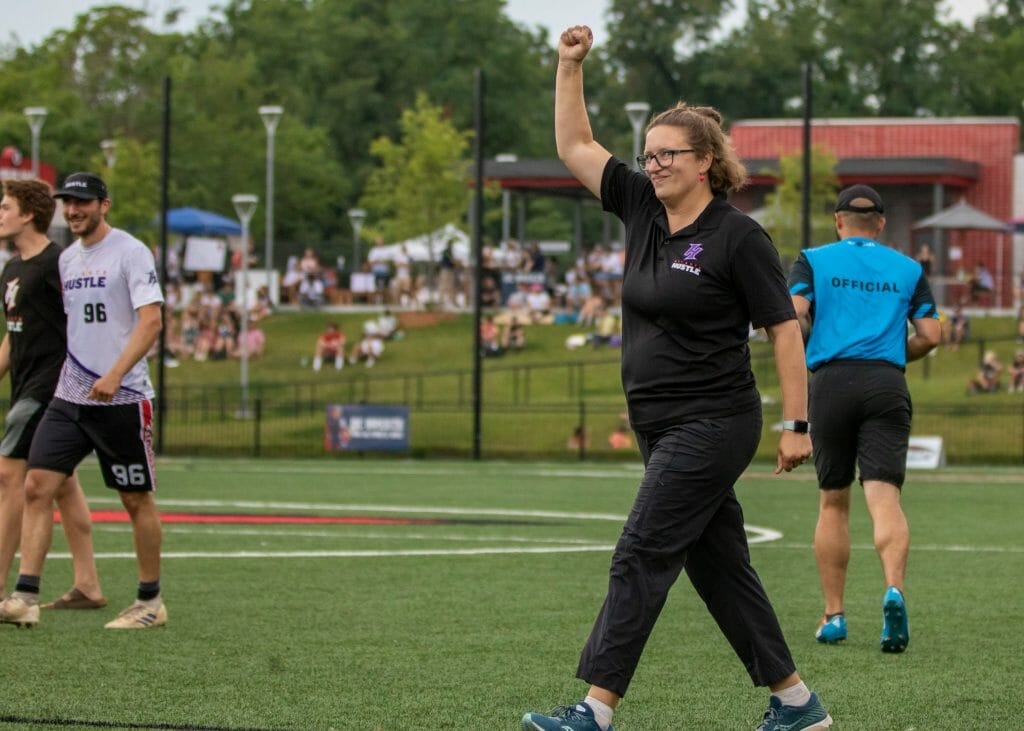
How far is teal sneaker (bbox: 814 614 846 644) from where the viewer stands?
768cm

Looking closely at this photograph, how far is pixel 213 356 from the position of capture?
39750 mm

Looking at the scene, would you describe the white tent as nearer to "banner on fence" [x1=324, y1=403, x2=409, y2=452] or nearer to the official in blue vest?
"banner on fence" [x1=324, y1=403, x2=409, y2=452]

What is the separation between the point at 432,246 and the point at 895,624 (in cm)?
3953

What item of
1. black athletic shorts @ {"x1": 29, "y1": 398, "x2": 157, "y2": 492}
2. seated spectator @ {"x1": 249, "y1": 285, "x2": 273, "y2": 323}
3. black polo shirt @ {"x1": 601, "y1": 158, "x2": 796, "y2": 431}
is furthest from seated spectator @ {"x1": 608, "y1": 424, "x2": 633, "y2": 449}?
black polo shirt @ {"x1": 601, "y1": 158, "x2": 796, "y2": 431}

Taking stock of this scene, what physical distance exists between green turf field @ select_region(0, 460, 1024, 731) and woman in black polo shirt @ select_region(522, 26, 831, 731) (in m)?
0.59

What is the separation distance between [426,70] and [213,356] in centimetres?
4383

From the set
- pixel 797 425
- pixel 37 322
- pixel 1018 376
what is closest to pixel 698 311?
pixel 797 425

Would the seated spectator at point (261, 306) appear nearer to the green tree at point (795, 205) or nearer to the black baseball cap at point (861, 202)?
the green tree at point (795, 205)

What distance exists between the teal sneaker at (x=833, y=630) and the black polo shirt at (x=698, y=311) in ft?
7.93

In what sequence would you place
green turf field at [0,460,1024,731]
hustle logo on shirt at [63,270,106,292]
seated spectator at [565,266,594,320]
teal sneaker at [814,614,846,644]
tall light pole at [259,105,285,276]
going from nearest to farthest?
green turf field at [0,460,1024,731] → teal sneaker at [814,614,846,644] → hustle logo on shirt at [63,270,106,292] → seated spectator at [565,266,594,320] → tall light pole at [259,105,285,276]

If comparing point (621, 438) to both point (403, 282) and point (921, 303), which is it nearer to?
point (921, 303)

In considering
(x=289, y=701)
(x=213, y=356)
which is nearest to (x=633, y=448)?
(x=213, y=356)

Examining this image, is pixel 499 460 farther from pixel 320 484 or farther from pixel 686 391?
pixel 686 391

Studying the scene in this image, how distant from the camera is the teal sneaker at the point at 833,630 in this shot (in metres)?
7.68
